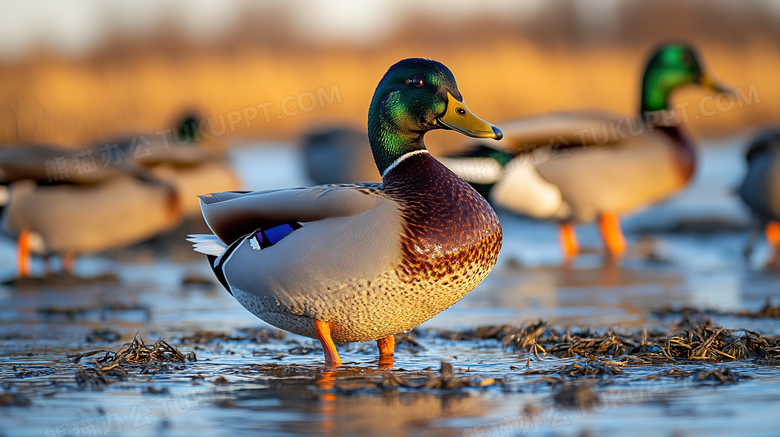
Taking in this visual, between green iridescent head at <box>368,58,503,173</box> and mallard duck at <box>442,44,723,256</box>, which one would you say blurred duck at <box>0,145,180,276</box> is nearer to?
mallard duck at <box>442,44,723,256</box>

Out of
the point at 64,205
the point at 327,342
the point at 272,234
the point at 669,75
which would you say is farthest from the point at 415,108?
the point at 669,75

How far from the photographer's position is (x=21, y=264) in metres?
8.10

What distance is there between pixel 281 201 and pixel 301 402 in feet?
3.43

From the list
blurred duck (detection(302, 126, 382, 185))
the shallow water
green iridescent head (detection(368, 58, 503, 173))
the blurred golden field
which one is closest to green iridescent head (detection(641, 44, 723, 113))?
the shallow water

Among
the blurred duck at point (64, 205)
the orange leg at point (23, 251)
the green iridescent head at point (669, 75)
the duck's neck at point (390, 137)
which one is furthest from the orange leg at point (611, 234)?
the duck's neck at point (390, 137)

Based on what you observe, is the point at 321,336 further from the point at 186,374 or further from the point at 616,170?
the point at 616,170

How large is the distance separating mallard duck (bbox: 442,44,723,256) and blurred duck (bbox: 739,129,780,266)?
56cm

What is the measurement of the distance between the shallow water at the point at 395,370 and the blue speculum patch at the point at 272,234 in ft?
1.71

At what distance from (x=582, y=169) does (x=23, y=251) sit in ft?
15.5

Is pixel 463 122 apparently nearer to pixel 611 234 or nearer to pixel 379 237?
pixel 379 237

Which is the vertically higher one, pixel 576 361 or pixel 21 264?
pixel 21 264

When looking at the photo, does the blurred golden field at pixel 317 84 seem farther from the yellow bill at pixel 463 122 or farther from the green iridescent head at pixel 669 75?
the yellow bill at pixel 463 122

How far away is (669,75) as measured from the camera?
32.8 feet

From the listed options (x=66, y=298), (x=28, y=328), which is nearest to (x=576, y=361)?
(x=28, y=328)
